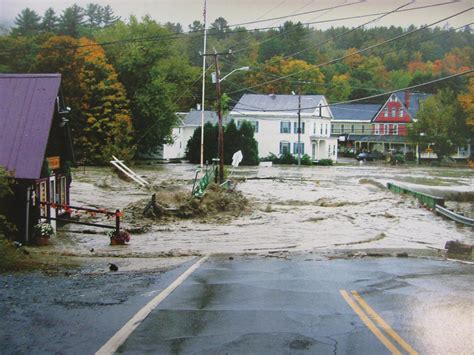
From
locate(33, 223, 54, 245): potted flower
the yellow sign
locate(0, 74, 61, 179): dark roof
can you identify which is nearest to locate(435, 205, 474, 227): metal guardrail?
the yellow sign

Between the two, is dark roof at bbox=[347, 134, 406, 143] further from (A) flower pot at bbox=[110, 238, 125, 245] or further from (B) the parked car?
(A) flower pot at bbox=[110, 238, 125, 245]

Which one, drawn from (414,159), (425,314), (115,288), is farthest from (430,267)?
(414,159)

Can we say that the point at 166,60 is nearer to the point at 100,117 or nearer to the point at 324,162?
the point at 100,117

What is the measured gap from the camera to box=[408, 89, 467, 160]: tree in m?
49.8

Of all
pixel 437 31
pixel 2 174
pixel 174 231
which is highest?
pixel 437 31

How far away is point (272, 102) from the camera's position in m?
59.0

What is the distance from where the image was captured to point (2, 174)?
11250 mm

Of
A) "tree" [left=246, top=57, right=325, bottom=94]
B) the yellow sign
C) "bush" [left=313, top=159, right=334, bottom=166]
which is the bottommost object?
"bush" [left=313, top=159, right=334, bottom=166]

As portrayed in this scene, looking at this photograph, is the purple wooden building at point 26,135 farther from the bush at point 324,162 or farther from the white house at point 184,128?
the bush at point 324,162

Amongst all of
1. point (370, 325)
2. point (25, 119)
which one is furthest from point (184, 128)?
point (370, 325)

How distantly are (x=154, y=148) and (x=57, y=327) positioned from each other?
1609 inches

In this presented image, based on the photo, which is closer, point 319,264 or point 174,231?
point 319,264

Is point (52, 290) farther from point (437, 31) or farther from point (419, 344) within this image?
point (437, 31)

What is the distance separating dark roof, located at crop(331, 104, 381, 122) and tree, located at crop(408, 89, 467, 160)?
586 inches
